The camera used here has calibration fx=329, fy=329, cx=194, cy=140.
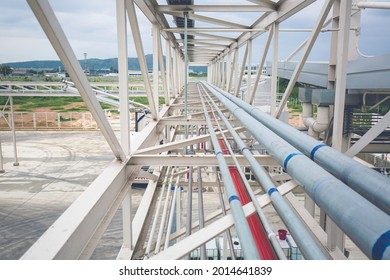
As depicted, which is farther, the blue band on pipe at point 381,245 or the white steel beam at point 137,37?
the white steel beam at point 137,37

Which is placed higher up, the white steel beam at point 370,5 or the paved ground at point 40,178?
the white steel beam at point 370,5

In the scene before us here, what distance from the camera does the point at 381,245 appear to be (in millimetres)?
972

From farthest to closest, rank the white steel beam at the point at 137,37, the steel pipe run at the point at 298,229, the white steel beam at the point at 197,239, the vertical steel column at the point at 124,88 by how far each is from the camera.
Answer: the white steel beam at the point at 137,37
the vertical steel column at the point at 124,88
the white steel beam at the point at 197,239
the steel pipe run at the point at 298,229

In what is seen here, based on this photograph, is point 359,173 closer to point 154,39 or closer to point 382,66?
point 382,66

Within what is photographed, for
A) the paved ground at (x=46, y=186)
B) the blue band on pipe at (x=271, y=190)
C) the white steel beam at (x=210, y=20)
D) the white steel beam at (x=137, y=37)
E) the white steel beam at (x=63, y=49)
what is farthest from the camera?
the paved ground at (x=46, y=186)

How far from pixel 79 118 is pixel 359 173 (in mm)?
34627

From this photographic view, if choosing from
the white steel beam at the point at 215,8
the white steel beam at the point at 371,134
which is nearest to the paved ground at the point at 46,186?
the white steel beam at the point at 371,134

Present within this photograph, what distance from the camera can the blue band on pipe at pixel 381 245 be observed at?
964mm

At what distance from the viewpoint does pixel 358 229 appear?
3.52 feet

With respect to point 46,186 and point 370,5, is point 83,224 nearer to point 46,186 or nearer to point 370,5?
point 370,5

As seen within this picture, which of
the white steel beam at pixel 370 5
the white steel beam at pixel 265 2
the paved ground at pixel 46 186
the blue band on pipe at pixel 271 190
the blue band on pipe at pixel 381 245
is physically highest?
the white steel beam at pixel 265 2

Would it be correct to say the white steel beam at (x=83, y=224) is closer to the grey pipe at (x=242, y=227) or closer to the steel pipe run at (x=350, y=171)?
the grey pipe at (x=242, y=227)

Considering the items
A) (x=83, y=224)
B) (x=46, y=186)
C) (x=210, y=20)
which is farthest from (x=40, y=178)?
(x=83, y=224)
